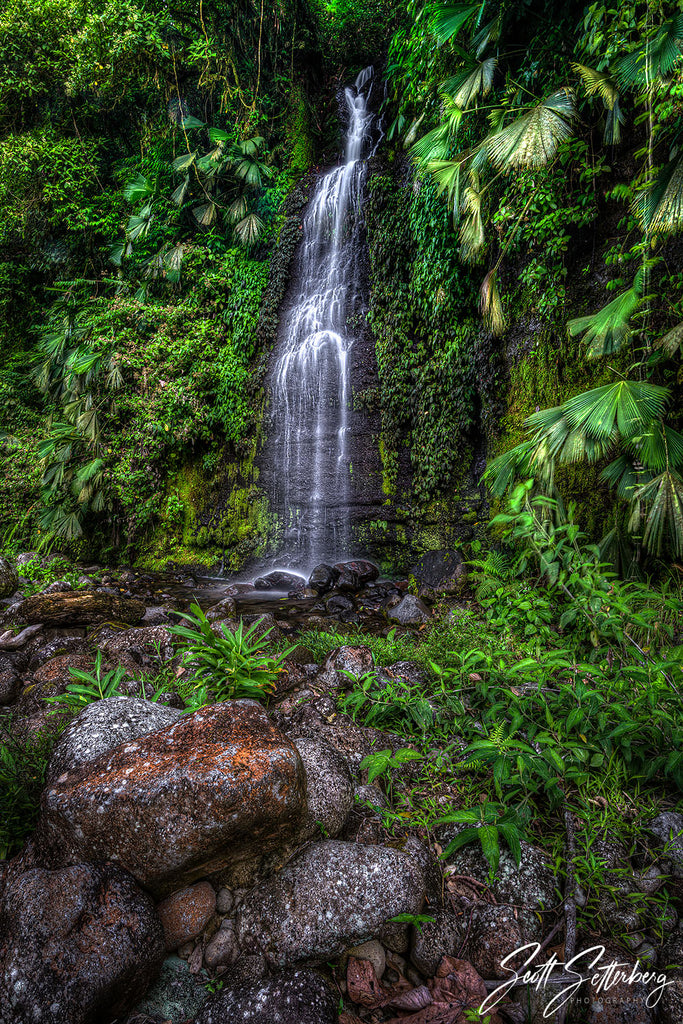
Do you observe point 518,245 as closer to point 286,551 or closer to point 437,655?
point 437,655

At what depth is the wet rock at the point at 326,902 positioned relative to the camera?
1.64 metres

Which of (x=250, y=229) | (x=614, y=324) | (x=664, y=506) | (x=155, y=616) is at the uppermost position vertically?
(x=250, y=229)

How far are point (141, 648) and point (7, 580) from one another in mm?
3917

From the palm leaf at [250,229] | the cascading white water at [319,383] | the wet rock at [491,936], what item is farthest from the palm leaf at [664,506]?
the palm leaf at [250,229]

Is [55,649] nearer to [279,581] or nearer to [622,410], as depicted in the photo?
[279,581]

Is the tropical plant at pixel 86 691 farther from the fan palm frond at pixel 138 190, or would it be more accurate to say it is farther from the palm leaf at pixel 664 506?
the fan palm frond at pixel 138 190

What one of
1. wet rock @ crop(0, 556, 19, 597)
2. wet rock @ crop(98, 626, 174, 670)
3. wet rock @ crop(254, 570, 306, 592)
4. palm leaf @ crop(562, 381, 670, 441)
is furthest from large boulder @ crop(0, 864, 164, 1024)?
wet rock @ crop(0, 556, 19, 597)

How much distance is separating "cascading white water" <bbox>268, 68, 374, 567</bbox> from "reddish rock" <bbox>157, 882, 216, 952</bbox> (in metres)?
6.01

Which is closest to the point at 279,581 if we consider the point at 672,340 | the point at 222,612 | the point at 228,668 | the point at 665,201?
the point at 222,612

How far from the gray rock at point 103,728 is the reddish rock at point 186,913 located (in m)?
0.62

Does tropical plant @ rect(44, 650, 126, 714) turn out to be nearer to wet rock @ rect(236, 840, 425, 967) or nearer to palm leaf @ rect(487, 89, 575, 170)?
wet rock @ rect(236, 840, 425, 967)

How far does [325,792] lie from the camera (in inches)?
80.7

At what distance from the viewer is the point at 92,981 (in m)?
1.39

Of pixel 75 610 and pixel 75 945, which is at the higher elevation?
pixel 75 945
